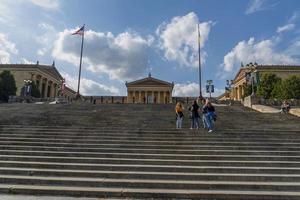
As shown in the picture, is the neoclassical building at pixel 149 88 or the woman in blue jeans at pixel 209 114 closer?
the woman in blue jeans at pixel 209 114

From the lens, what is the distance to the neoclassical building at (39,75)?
77.2 metres

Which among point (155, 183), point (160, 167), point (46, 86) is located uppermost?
point (46, 86)

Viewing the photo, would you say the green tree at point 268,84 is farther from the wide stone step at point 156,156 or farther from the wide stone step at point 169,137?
the wide stone step at point 156,156

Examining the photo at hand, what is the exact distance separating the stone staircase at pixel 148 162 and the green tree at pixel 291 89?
38.9m

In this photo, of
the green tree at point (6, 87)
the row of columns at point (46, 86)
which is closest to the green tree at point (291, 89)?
the green tree at point (6, 87)

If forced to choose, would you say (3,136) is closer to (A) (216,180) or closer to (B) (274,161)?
(A) (216,180)

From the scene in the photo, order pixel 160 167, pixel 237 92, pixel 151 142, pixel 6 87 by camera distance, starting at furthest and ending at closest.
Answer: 1. pixel 237 92
2. pixel 6 87
3. pixel 151 142
4. pixel 160 167

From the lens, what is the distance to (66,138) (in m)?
12.5

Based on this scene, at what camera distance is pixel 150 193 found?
23.9 feet

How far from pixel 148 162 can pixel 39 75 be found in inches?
2992

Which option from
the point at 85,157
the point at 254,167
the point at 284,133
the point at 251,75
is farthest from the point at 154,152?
the point at 251,75

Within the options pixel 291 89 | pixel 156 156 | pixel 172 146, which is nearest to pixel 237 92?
pixel 291 89

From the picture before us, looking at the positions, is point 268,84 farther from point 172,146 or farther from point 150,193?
point 150,193

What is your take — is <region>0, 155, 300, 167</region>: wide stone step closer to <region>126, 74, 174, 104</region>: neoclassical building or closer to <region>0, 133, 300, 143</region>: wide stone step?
<region>0, 133, 300, 143</region>: wide stone step
